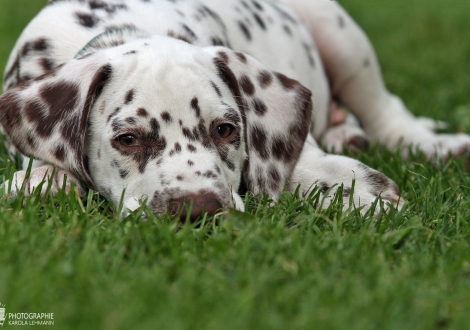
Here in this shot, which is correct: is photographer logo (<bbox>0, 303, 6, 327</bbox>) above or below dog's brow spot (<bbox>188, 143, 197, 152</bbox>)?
below

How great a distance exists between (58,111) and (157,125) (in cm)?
54

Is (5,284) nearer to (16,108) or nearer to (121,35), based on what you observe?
(16,108)

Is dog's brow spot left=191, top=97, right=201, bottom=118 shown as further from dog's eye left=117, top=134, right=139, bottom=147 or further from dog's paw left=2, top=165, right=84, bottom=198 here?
dog's paw left=2, top=165, right=84, bottom=198

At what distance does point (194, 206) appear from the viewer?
309 centimetres

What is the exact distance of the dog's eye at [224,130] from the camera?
354 cm

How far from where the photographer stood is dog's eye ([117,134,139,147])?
3.42m

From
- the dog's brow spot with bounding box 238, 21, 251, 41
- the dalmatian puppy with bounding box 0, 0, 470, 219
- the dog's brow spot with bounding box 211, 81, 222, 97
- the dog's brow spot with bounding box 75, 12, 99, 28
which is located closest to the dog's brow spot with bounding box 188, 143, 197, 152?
the dalmatian puppy with bounding box 0, 0, 470, 219

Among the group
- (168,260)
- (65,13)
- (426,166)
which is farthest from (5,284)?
(426,166)

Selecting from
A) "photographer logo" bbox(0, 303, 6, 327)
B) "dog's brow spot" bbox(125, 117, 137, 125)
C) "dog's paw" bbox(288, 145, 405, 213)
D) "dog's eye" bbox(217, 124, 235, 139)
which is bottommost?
"dog's paw" bbox(288, 145, 405, 213)

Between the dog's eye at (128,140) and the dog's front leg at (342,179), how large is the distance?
933mm

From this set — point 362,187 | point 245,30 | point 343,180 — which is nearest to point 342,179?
point 343,180

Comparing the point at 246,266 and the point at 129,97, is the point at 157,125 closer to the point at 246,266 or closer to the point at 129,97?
the point at 129,97

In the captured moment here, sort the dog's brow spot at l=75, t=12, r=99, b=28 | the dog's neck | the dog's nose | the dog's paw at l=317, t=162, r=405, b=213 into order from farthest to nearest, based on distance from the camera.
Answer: the dog's brow spot at l=75, t=12, r=99, b=28 < the dog's neck < the dog's paw at l=317, t=162, r=405, b=213 < the dog's nose

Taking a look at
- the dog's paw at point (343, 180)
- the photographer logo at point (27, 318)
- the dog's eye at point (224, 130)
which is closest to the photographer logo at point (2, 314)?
the photographer logo at point (27, 318)
